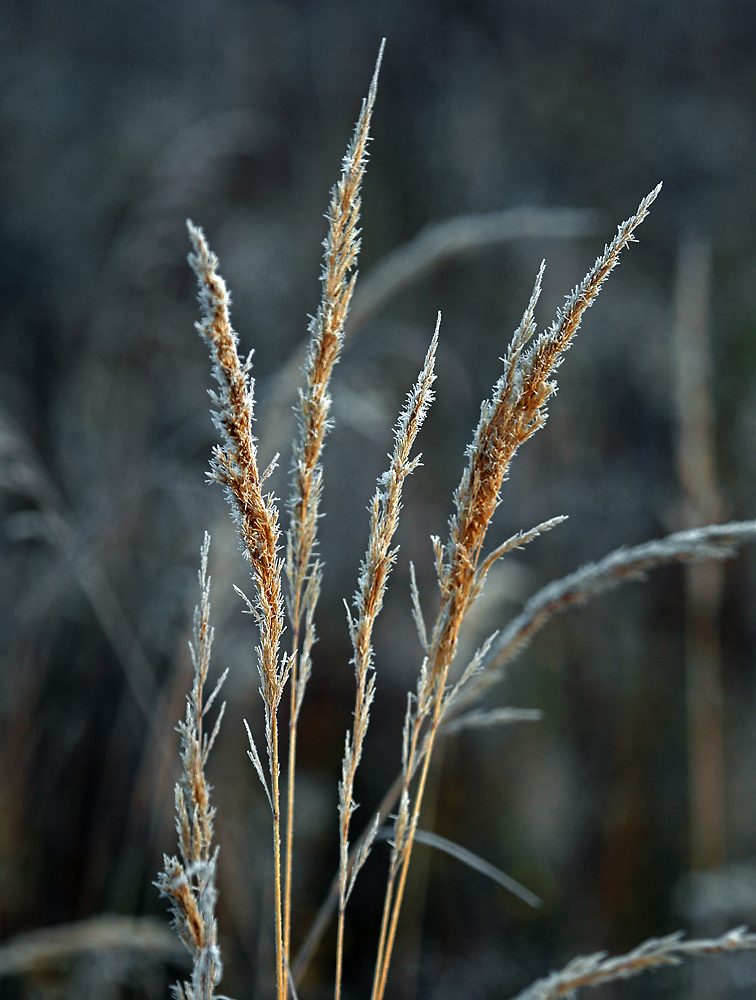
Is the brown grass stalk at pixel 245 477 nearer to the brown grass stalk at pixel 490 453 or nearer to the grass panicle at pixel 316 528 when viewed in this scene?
the grass panicle at pixel 316 528

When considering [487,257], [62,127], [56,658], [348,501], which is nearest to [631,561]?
[56,658]

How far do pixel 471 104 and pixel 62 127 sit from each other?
2299 mm

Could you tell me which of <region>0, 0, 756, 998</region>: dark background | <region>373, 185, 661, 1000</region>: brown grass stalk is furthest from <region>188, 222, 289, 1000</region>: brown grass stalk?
<region>0, 0, 756, 998</region>: dark background

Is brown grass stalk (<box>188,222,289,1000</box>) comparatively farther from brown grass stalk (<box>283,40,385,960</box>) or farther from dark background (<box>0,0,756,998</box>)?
dark background (<box>0,0,756,998</box>)

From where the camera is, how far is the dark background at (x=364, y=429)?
6.00 feet

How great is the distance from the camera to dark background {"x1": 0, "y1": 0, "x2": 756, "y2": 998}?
183 centimetres

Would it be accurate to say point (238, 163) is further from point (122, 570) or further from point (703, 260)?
point (703, 260)

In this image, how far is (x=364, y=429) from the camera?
1.88m

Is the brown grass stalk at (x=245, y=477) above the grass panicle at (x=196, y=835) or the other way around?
above

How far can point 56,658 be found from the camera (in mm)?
2344

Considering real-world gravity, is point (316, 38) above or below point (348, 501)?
above

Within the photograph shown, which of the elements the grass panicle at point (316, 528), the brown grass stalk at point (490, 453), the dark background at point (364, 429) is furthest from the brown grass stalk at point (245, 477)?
the dark background at point (364, 429)

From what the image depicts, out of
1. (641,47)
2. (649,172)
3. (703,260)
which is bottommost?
(703,260)

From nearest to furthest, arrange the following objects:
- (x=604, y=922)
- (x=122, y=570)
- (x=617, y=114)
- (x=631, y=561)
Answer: (x=631, y=561) < (x=604, y=922) < (x=122, y=570) < (x=617, y=114)
